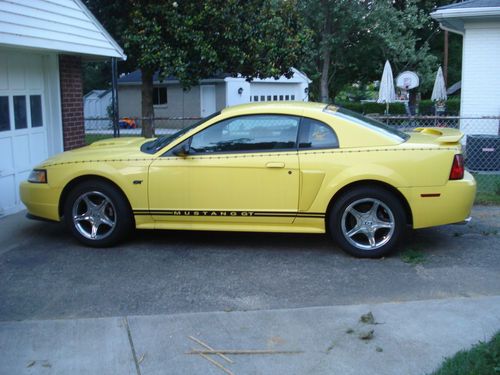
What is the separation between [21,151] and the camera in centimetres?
848

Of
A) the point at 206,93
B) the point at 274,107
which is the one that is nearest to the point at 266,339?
the point at 274,107

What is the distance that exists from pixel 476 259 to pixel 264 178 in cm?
228

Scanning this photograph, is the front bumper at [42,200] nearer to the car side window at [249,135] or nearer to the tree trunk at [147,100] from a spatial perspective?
the car side window at [249,135]

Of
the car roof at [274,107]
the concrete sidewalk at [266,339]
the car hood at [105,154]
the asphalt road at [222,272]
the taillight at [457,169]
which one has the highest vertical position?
the car roof at [274,107]

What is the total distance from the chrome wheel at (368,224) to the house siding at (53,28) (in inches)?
176

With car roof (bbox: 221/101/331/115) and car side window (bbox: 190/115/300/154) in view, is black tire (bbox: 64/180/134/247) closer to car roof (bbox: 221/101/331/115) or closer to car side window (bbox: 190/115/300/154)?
car side window (bbox: 190/115/300/154)

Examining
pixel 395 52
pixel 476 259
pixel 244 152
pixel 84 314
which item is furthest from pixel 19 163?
pixel 395 52

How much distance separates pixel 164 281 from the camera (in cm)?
539

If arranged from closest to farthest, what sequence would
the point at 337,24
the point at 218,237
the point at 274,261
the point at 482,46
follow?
the point at 274,261
the point at 218,237
the point at 482,46
the point at 337,24

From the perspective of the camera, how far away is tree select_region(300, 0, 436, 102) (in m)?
25.9

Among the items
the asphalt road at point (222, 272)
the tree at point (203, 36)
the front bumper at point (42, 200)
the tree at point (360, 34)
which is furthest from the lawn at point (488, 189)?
the tree at point (360, 34)

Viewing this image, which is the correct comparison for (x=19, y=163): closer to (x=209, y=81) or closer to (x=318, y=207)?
(x=318, y=207)

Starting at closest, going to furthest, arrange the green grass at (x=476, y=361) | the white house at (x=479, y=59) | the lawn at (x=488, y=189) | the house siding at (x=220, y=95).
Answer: the green grass at (x=476, y=361) < the lawn at (x=488, y=189) < the white house at (x=479, y=59) < the house siding at (x=220, y=95)

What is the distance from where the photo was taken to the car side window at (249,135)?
6156 millimetres
